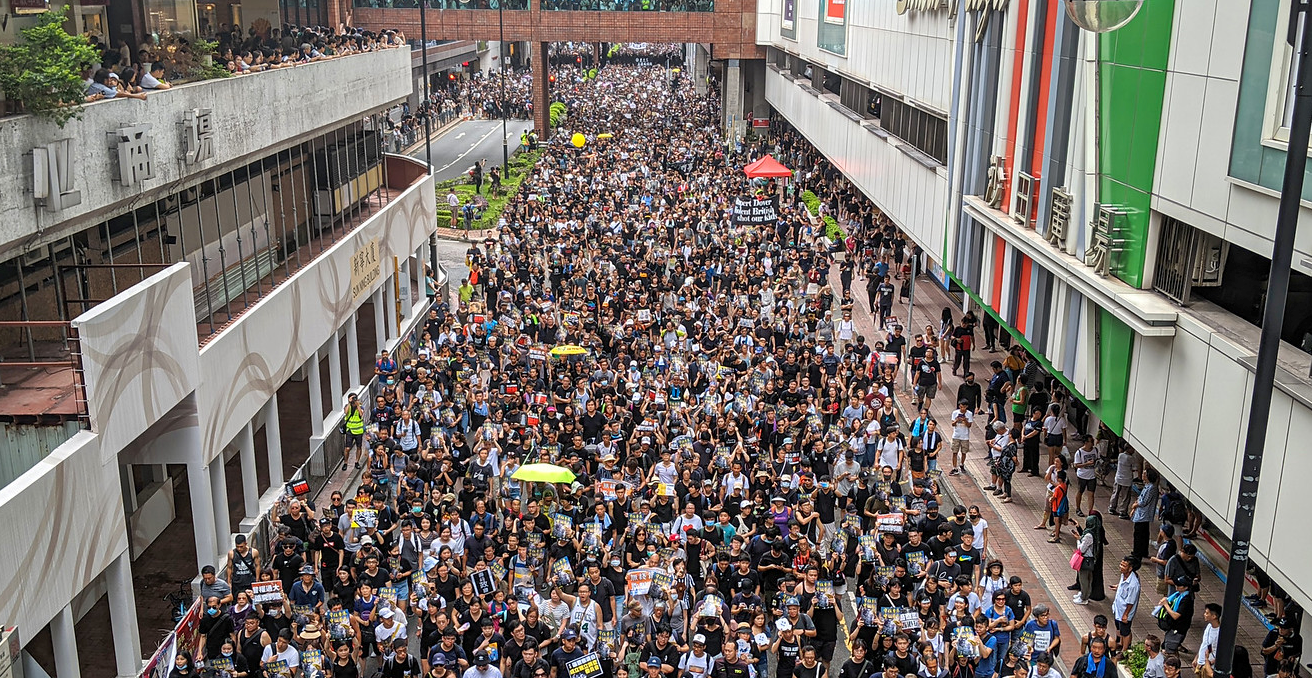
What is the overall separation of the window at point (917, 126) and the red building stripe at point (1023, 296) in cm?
684

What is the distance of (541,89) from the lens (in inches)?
2557

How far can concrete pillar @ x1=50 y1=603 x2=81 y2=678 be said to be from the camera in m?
11.7

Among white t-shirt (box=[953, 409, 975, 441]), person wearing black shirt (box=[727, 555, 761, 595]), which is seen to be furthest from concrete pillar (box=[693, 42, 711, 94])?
→ person wearing black shirt (box=[727, 555, 761, 595])

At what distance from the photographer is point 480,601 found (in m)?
12.2

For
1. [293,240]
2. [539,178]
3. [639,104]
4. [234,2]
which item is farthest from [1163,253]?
[639,104]

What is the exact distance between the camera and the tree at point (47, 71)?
40.7 feet

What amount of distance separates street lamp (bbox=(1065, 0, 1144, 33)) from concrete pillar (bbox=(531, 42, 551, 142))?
54.6 m

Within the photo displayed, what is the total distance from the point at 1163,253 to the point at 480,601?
27.8 feet

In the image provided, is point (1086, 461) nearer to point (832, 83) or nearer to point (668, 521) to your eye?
point (668, 521)

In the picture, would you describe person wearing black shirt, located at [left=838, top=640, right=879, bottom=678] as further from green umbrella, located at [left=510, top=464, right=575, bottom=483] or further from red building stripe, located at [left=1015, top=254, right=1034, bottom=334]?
red building stripe, located at [left=1015, top=254, right=1034, bottom=334]

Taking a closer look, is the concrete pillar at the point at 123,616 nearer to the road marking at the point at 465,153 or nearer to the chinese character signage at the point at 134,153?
the chinese character signage at the point at 134,153

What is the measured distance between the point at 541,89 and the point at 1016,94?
159ft

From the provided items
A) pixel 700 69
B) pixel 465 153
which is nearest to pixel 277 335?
pixel 465 153

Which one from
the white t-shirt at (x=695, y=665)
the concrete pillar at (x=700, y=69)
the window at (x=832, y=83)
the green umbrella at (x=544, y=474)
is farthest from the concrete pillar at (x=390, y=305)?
the concrete pillar at (x=700, y=69)
